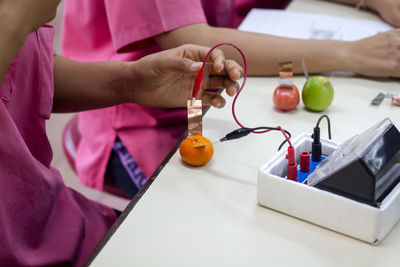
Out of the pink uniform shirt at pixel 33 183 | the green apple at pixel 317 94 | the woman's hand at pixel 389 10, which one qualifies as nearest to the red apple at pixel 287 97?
the green apple at pixel 317 94

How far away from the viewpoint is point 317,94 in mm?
876

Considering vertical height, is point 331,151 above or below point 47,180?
above

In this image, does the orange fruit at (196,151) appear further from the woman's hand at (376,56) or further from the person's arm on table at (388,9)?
the person's arm on table at (388,9)

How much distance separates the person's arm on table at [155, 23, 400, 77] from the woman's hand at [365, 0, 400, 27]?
0.27 metres

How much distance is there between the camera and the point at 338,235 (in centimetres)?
61

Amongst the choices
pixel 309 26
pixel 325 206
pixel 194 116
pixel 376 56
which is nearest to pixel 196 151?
pixel 194 116

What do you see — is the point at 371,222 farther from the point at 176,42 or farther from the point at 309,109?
the point at 176,42

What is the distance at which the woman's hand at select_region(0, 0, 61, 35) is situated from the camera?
24.2 inches

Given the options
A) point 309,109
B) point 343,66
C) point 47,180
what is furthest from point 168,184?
point 343,66

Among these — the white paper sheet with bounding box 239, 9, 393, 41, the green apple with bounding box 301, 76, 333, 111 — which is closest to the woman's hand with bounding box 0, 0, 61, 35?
the green apple with bounding box 301, 76, 333, 111

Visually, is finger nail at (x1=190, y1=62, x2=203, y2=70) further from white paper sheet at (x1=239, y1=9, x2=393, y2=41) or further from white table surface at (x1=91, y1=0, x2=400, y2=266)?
white paper sheet at (x1=239, y1=9, x2=393, y2=41)

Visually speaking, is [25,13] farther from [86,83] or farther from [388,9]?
[388,9]

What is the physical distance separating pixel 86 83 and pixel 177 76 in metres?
0.21

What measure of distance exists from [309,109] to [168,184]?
1.16ft
